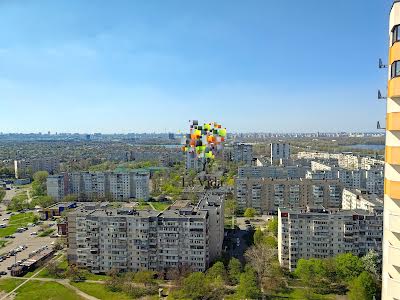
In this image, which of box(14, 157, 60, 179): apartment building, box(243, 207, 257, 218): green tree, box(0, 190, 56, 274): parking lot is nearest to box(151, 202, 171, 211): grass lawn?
box(243, 207, 257, 218): green tree

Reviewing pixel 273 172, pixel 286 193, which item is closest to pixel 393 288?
pixel 286 193

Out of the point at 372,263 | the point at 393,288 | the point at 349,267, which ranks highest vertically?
the point at 393,288

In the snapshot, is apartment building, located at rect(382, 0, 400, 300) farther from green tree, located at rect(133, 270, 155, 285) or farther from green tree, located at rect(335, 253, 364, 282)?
green tree, located at rect(133, 270, 155, 285)

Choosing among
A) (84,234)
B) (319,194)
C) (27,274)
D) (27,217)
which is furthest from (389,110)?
(27,217)

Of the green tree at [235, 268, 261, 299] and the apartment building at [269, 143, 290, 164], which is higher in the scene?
the apartment building at [269, 143, 290, 164]

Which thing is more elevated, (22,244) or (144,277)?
(144,277)

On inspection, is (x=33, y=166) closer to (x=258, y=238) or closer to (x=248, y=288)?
(x=258, y=238)

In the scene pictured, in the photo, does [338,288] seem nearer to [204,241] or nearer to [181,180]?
[204,241]
